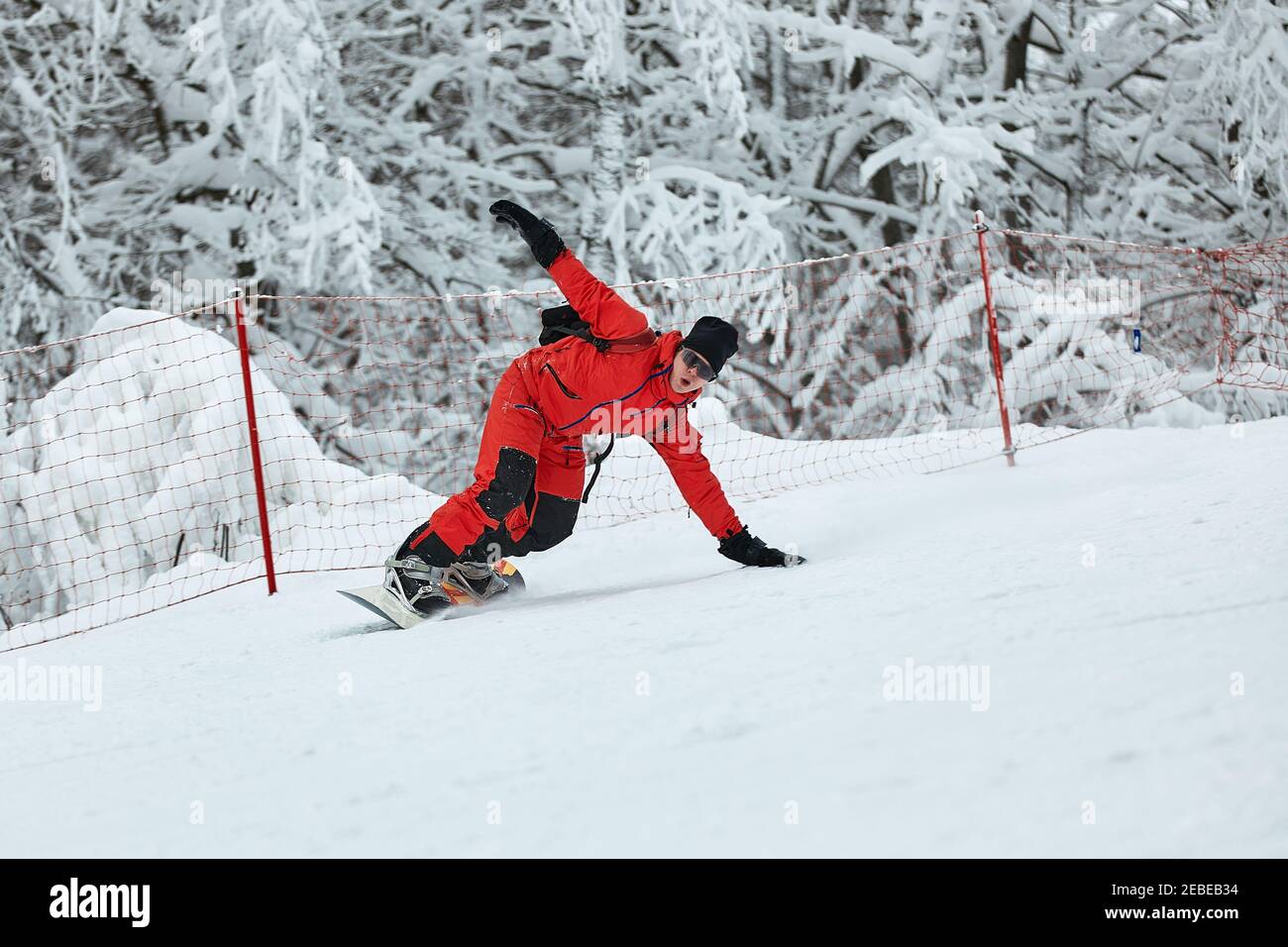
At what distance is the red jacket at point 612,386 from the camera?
370cm

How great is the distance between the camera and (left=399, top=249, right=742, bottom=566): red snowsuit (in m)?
3.76

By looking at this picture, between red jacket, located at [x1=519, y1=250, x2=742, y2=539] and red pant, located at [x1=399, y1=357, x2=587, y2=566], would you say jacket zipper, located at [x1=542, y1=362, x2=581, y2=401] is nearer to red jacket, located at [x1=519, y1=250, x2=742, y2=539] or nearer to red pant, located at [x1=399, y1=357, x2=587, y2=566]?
red jacket, located at [x1=519, y1=250, x2=742, y2=539]

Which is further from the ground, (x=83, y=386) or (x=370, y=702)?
(x=83, y=386)

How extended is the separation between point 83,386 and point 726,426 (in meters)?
3.60

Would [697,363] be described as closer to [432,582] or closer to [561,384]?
[561,384]

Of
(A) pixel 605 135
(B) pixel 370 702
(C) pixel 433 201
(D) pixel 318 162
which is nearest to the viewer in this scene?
(B) pixel 370 702

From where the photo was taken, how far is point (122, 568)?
18.9 feet

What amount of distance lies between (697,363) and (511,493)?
805mm

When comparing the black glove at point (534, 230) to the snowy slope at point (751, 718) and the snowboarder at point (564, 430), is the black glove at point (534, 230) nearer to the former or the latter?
the snowboarder at point (564, 430)

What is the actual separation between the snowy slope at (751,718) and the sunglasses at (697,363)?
0.74 meters

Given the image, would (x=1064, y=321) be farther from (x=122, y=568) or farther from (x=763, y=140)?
(x=122, y=568)

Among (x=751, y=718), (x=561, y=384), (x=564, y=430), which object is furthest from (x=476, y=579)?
(x=751, y=718)

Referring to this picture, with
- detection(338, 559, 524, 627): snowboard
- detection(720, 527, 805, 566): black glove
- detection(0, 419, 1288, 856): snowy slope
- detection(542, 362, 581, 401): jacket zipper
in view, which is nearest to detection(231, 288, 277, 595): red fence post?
detection(0, 419, 1288, 856): snowy slope
